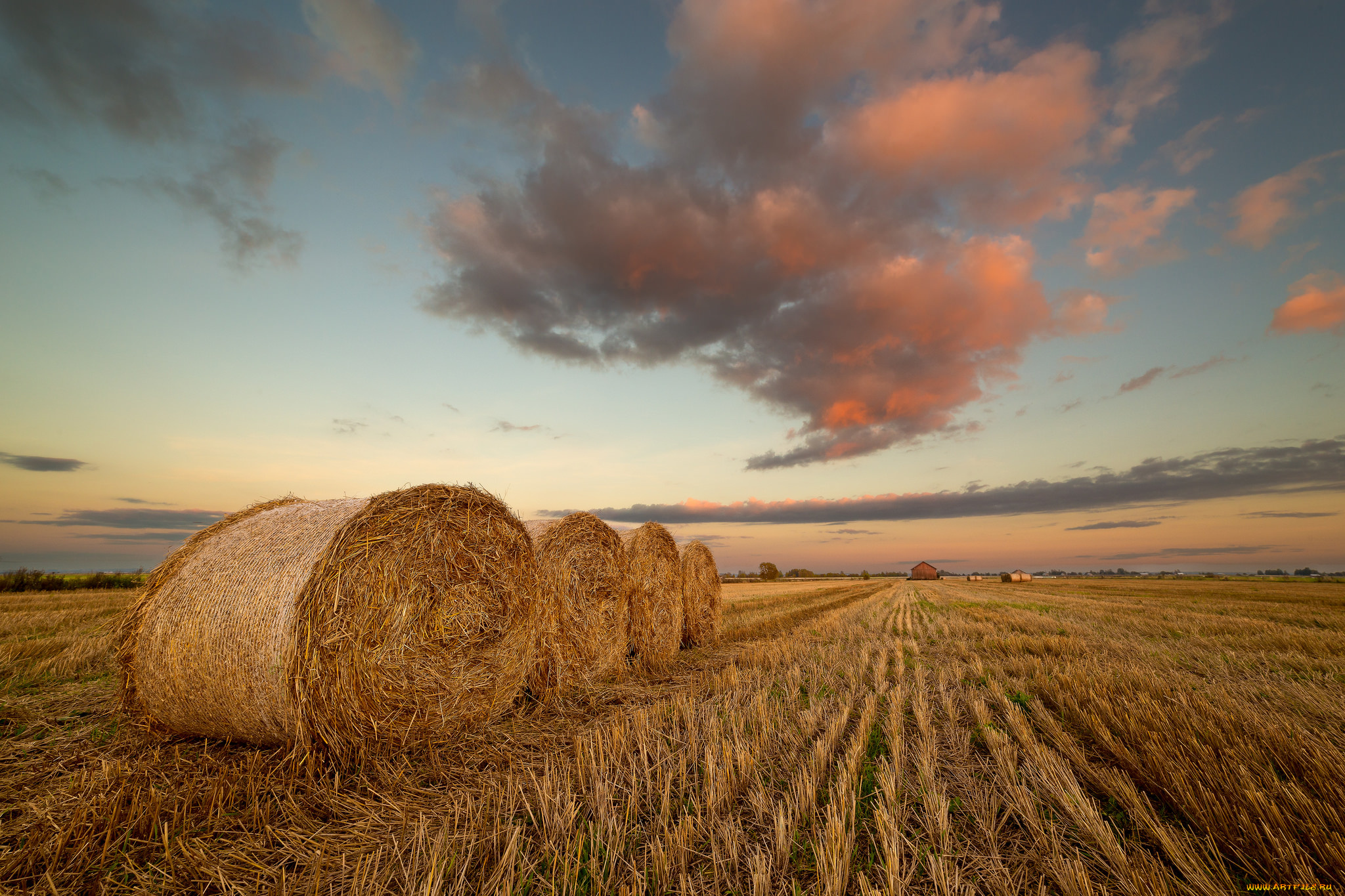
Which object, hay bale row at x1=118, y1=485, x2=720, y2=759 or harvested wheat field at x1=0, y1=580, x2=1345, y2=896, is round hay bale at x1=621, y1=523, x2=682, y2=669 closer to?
hay bale row at x1=118, y1=485, x2=720, y2=759

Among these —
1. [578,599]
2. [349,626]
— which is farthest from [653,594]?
[349,626]

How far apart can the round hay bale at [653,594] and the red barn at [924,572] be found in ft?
342

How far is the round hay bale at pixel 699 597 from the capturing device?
10281 millimetres

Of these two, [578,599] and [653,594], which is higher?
[578,599]

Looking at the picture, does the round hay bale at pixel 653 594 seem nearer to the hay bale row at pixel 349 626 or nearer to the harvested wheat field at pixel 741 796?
the hay bale row at pixel 349 626

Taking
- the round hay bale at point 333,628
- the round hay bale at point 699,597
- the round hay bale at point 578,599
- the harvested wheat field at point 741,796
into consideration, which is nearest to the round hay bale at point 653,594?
the round hay bale at point 578,599

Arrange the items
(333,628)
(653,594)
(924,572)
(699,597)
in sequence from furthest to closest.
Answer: (924,572) < (699,597) < (653,594) < (333,628)

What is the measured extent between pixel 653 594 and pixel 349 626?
5047 mm

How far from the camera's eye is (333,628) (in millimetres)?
4258

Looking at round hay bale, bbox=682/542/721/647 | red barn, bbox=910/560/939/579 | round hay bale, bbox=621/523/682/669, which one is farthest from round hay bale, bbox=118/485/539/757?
red barn, bbox=910/560/939/579

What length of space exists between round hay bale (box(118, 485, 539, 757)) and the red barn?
357ft

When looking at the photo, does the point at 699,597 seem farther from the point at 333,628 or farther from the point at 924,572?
the point at 924,572

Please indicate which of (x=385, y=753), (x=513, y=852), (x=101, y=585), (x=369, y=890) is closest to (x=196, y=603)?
(x=385, y=753)

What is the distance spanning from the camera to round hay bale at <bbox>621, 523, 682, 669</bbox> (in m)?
8.17
